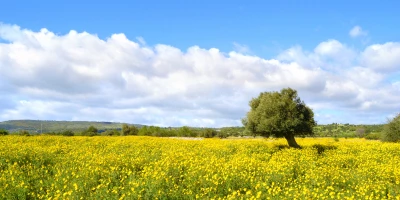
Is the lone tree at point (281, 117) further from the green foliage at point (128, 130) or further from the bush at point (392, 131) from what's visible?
the green foliage at point (128, 130)

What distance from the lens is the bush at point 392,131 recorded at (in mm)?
42688

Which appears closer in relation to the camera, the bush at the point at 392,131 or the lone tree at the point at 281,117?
the lone tree at the point at 281,117

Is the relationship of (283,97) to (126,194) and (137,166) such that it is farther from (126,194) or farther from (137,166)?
(126,194)

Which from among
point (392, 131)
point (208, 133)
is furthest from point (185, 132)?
point (392, 131)

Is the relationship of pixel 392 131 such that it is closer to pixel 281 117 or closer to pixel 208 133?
pixel 281 117

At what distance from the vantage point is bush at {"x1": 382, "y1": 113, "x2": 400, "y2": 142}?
140 feet

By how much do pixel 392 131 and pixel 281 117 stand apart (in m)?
21.0

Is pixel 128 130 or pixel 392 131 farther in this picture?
pixel 128 130

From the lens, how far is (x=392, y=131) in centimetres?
4325

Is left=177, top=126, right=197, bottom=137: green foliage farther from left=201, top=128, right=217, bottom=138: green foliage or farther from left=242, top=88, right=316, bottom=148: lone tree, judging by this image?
left=242, top=88, right=316, bottom=148: lone tree

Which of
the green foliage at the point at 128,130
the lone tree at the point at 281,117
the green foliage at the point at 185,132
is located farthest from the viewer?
the green foliage at the point at 185,132

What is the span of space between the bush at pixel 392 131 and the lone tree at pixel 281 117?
54.1ft

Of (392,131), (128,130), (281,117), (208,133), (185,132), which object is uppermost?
(281,117)

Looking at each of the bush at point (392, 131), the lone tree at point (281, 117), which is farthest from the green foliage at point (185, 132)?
the lone tree at point (281, 117)
